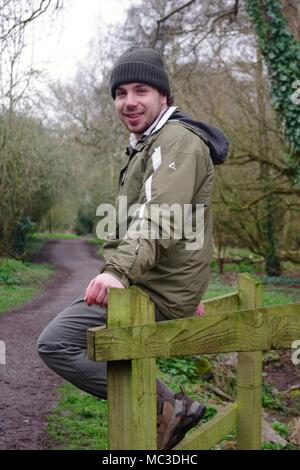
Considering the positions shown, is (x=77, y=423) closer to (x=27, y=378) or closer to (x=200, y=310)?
(x=27, y=378)

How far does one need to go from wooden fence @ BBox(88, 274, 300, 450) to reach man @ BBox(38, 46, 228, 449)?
0.13 m

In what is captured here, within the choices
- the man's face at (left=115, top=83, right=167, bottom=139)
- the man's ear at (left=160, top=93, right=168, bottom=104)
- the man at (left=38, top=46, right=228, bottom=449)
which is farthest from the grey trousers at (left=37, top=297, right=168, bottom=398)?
the man's ear at (left=160, top=93, right=168, bottom=104)

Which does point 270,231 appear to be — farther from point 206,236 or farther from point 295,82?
point 206,236

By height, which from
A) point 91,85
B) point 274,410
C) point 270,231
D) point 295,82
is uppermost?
point 91,85

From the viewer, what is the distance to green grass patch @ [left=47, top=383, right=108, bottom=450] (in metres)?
4.32

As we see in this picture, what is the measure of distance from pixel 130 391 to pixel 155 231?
0.68 meters

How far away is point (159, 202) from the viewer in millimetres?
2674

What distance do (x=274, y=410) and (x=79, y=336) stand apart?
447 cm

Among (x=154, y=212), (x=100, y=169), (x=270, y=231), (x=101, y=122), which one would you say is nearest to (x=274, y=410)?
(x=154, y=212)

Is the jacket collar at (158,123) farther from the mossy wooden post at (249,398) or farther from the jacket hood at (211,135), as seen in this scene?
the mossy wooden post at (249,398)

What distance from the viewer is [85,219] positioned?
4759 cm

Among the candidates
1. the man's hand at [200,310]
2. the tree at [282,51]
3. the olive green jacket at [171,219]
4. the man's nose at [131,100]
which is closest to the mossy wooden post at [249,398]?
the man's hand at [200,310]

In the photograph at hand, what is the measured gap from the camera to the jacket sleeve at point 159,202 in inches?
100

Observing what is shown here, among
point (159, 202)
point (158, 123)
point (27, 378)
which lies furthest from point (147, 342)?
point (27, 378)
